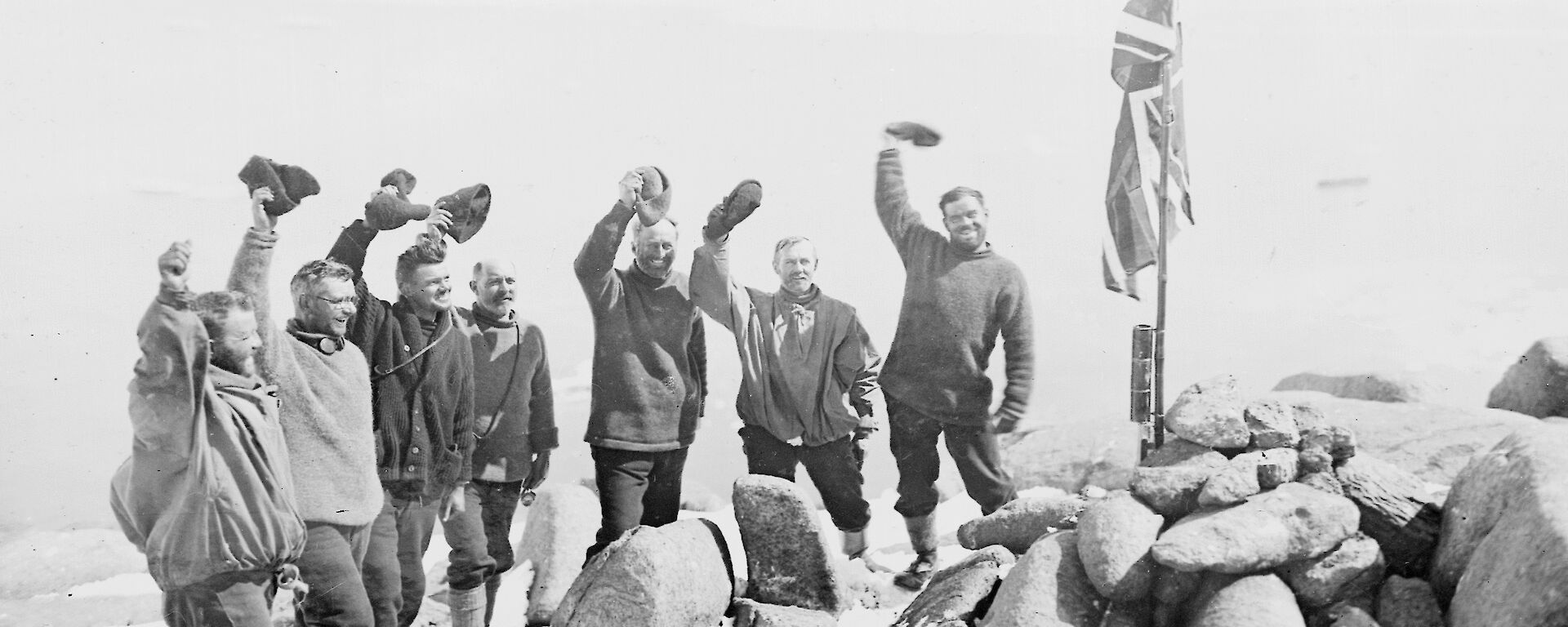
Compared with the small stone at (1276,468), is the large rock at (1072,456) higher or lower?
lower

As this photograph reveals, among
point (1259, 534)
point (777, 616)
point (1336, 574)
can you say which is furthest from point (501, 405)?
point (1336, 574)

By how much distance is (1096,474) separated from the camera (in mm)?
8492

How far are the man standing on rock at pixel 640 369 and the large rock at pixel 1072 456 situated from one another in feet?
10.7

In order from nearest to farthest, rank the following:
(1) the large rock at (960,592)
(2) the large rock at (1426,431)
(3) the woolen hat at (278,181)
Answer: (3) the woolen hat at (278,181)
(1) the large rock at (960,592)
(2) the large rock at (1426,431)

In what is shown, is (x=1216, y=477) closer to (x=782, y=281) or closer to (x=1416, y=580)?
(x=1416, y=580)

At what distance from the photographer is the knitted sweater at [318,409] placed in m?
4.82

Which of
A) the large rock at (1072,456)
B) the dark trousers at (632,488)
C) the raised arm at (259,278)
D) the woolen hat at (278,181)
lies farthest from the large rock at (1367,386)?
the raised arm at (259,278)

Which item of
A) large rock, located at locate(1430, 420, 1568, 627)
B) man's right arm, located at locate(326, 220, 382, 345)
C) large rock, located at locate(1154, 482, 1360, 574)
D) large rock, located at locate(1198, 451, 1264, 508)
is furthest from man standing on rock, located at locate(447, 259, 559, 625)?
large rock, located at locate(1430, 420, 1568, 627)

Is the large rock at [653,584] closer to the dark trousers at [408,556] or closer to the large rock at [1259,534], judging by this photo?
the dark trousers at [408,556]

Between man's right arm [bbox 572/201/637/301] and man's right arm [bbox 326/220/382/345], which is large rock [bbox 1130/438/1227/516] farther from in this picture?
man's right arm [bbox 326/220/382/345]

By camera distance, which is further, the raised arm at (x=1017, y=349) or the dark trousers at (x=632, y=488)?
the raised arm at (x=1017, y=349)

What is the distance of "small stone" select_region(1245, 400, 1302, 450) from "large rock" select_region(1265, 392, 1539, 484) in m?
2.28

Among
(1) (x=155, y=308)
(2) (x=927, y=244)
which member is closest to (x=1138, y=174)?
(2) (x=927, y=244)

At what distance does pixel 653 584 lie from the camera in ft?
17.4
